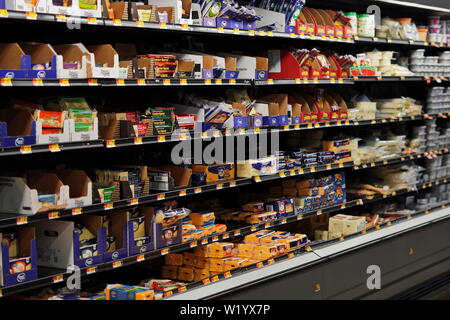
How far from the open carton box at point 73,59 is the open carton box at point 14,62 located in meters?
0.19

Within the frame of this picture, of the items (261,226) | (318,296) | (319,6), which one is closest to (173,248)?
(261,226)

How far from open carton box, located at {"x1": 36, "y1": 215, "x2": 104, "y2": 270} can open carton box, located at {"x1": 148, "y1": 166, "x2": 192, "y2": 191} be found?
56 centimetres

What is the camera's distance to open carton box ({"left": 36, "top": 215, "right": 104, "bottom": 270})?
4.11m

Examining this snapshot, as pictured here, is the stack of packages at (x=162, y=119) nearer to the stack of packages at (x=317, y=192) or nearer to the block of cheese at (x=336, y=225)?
the stack of packages at (x=317, y=192)

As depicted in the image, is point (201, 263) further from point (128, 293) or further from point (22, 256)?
point (22, 256)

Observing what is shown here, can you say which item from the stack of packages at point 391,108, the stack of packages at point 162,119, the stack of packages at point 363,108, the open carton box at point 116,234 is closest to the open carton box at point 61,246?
the open carton box at point 116,234

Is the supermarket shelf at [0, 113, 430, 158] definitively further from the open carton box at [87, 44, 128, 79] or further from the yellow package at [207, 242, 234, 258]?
the yellow package at [207, 242, 234, 258]

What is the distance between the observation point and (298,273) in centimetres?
529

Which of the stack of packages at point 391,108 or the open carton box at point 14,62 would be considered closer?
→ the open carton box at point 14,62

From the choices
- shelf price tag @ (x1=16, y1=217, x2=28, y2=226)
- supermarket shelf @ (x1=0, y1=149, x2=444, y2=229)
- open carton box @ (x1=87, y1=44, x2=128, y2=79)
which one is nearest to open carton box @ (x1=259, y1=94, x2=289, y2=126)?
supermarket shelf @ (x1=0, y1=149, x2=444, y2=229)

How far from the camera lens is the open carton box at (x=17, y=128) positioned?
3727 millimetres

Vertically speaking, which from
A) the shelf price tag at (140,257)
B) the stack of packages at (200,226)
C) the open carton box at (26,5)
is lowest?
the shelf price tag at (140,257)

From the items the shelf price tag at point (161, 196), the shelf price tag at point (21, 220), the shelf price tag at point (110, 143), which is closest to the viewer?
the shelf price tag at point (21, 220)

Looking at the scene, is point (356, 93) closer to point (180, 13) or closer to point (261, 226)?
point (261, 226)
